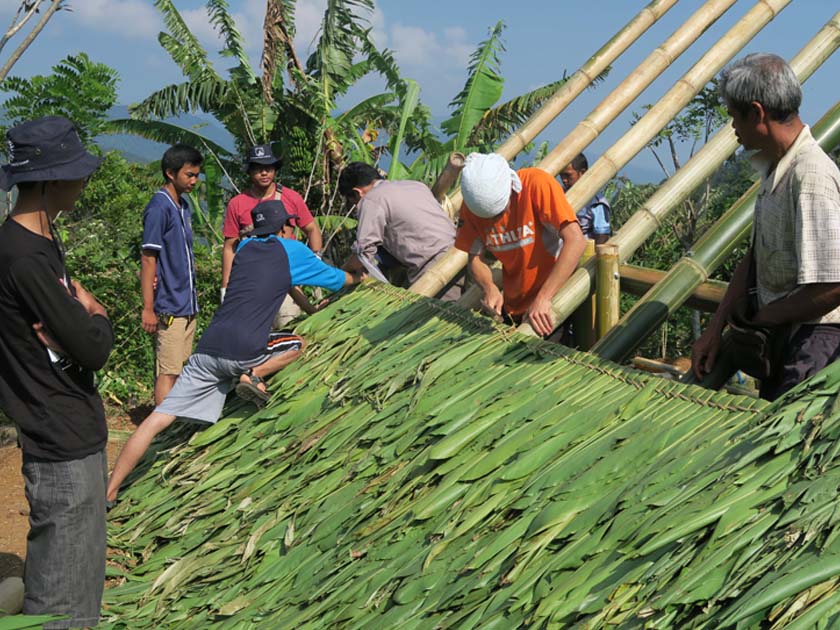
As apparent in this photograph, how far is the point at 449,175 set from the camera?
5.55m

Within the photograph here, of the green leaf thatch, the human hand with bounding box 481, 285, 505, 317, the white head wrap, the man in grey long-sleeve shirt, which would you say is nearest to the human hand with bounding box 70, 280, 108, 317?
the green leaf thatch

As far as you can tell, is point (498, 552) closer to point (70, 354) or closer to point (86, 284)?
point (70, 354)

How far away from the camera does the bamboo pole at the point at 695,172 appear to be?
12.8ft

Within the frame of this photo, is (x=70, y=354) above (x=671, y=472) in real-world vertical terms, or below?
above

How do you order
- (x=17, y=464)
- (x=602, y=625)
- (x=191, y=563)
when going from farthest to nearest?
(x=17, y=464), (x=191, y=563), (x=602, y=625)

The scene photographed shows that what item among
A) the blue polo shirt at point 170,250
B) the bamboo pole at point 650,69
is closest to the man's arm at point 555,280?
the bamboo pole at point 650,69

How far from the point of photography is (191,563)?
354cm

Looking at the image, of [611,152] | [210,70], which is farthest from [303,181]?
[611,152]

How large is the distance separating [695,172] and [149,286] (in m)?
3.45

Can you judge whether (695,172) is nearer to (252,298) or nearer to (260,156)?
(252,298)

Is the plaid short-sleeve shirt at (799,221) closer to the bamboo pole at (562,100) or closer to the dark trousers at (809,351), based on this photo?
the dark trousers at (809,351)

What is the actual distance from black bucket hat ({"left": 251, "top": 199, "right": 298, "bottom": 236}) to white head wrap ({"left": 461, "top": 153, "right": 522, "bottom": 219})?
4.18 ft

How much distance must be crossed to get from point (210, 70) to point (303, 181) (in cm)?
176

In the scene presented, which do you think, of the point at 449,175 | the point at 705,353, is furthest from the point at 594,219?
the point at 705,353
